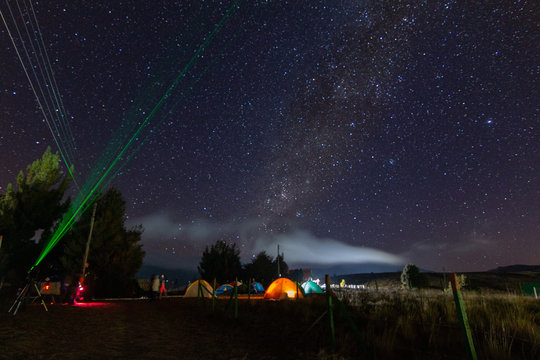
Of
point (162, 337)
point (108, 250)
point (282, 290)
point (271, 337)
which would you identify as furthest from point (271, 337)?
point (108, 250)

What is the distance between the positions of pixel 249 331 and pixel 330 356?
353 centimetres

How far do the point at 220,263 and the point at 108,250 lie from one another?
58.5ft

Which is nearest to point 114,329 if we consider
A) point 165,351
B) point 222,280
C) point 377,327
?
point 165,351

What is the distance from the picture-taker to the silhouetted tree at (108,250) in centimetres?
2377

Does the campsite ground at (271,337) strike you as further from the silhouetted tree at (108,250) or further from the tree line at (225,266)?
the tree line at (225,266)

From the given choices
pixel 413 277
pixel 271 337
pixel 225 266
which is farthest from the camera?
pixel 225 266

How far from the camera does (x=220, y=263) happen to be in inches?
1592

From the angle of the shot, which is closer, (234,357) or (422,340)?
(234,357)

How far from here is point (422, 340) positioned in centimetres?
602

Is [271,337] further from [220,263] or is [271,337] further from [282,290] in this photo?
[220,263]

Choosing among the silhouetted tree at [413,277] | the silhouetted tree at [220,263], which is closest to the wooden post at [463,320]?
the silhouetted tree at [413,277]

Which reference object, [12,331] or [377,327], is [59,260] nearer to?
[12,331]

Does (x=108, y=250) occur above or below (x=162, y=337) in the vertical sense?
above

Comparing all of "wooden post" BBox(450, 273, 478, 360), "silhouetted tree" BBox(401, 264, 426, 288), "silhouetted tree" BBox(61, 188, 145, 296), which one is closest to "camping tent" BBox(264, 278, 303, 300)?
"silhouetted tree" BBox(61, 188, 145, 296)
